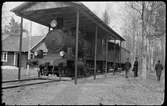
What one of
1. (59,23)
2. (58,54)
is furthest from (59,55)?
(59,23)

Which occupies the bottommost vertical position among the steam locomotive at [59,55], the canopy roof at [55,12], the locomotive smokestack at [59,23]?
the steam locomotive at [59,55]

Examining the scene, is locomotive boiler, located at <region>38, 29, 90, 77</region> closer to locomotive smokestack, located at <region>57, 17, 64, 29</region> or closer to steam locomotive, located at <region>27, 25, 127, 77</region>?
steam locomotive, located at <region>27, 25, 127, 77</region>

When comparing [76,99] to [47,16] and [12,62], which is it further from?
[12,62]

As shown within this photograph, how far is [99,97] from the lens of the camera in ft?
24.1

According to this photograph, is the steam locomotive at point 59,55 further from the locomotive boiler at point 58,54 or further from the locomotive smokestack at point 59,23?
the locomotive smokestack at point 59,23

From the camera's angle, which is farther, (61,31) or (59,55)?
(61,31)

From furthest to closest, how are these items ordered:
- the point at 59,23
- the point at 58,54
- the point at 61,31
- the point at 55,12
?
the point at 59,23
the point at 61,31
the point at 58,54
the point at 55,12

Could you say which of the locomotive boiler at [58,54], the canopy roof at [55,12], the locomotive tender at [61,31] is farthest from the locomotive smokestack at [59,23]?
the locomotive boiler at [58,54]

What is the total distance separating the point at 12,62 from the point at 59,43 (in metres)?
22.8

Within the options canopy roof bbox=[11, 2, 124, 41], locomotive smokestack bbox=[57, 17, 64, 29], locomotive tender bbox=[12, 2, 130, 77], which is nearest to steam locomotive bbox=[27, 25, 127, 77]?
locomotive tender bbox=[12, 2, 130, 77]

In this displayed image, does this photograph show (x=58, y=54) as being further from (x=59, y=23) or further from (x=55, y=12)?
(x=55, y=12)

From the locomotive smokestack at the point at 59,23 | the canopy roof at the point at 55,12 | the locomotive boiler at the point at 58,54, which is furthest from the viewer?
the locomotive smokestack at the point at 59,23

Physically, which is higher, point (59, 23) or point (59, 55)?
point (59, 23)

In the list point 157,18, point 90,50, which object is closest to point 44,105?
point 90,50
